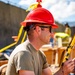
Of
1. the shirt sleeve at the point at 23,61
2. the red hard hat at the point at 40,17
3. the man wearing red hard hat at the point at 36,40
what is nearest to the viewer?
the shirt sleeve at the point at 23,61

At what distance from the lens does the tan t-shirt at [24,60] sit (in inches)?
68.7

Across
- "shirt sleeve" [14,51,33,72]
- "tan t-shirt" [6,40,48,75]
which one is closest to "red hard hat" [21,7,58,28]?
"tan t-shirt" [6,40,48,75]

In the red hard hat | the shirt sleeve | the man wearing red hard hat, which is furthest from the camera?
the red hard hat

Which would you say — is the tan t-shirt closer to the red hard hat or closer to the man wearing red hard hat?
the man wearing red hard hat

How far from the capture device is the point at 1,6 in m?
10.5

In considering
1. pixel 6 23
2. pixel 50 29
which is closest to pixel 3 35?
pixel 6 23

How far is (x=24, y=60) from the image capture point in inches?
68.7

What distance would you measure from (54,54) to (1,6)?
5029mm

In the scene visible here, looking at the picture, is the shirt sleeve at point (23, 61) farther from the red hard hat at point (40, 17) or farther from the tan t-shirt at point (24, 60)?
the red hard hat at point (40, 17)

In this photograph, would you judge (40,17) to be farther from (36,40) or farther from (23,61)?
(23,61)

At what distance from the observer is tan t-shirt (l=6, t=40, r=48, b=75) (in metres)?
1.75

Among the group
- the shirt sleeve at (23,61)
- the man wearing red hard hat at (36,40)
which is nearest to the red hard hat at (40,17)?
the man wearing red hard hat at (36,40)

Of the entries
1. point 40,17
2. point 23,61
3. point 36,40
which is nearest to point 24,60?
point 23,61

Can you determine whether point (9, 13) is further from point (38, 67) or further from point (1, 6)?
point (38, 67)
